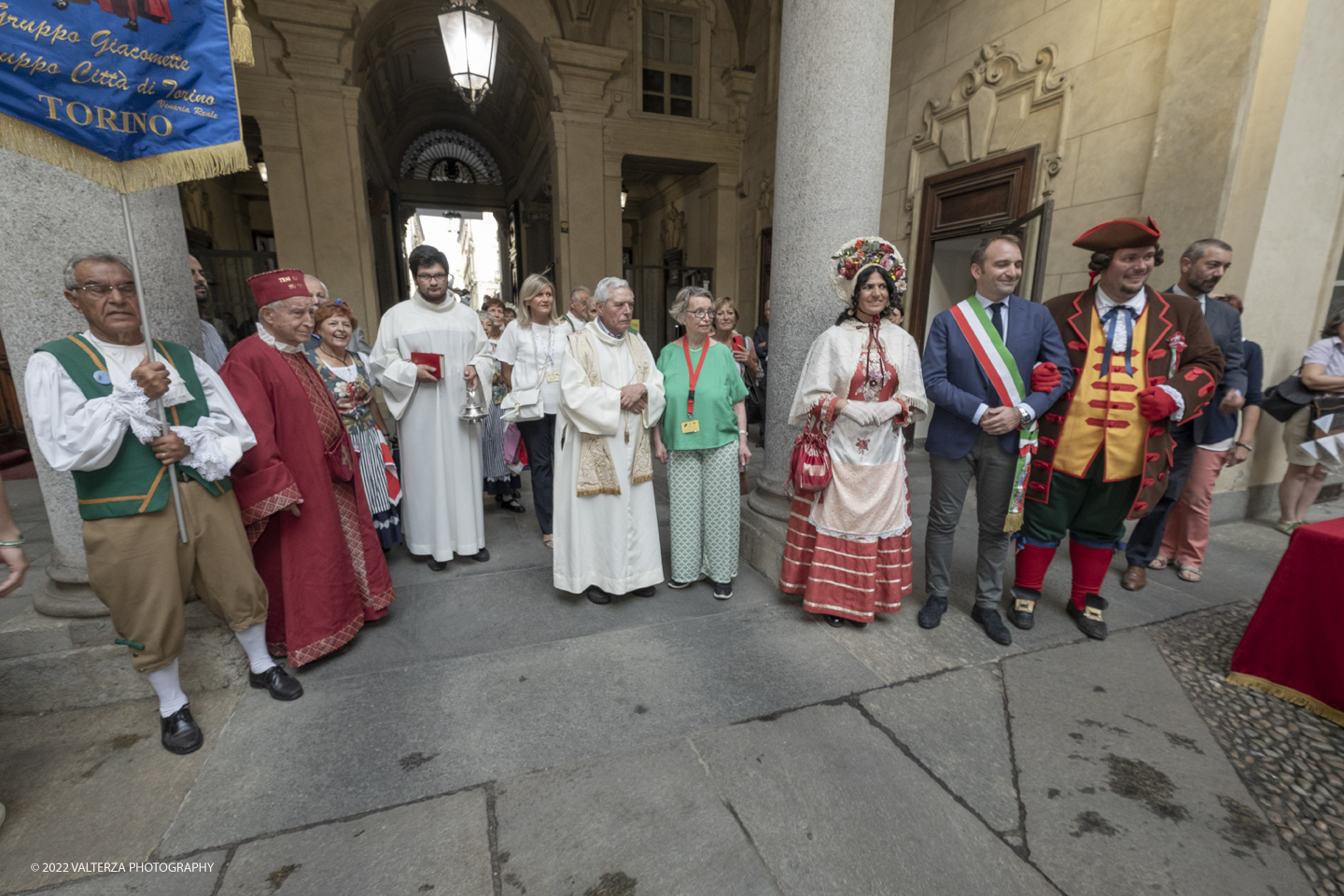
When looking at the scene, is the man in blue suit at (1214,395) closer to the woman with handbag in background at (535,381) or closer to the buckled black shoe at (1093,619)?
the buckled black shoe at (1093,619)

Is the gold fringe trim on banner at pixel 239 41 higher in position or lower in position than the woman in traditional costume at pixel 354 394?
higher

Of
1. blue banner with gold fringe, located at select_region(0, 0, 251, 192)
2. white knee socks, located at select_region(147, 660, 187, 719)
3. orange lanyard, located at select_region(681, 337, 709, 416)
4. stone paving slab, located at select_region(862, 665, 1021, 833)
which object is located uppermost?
blue banner with gold fringe, located at select_region(0, 0, 251, 192)

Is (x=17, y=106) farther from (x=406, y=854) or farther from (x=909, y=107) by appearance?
(x=909, y=107)

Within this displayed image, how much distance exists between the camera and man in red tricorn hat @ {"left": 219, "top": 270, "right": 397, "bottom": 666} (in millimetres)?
2477

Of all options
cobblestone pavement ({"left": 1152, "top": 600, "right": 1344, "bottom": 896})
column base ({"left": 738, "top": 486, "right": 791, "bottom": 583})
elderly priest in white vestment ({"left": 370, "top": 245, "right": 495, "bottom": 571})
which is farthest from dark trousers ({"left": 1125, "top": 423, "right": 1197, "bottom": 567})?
elderly priest in white vestment ({"left": 370, "top": 245, "right": 495, "bottom": 571})

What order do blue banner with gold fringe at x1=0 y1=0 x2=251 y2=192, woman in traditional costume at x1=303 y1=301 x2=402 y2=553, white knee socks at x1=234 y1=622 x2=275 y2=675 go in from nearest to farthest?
blue banner with gold fringe at x1=0 y1=0 x2=251 y2=192 < white knee socks at x1=234 y1=622 x2=275 y2=675 < woman in traditional costume at x1=303 y1=301 x2=402 y2=553

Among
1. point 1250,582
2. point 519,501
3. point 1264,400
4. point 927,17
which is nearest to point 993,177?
point 927,17

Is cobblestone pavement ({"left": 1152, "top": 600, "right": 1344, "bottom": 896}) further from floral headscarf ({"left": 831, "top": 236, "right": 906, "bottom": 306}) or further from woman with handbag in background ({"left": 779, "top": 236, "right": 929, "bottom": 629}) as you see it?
floral headscarf ({"left": 831, "top": 236, "right": 906, "bottom": 306})

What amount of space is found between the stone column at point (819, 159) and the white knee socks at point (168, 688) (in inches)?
116

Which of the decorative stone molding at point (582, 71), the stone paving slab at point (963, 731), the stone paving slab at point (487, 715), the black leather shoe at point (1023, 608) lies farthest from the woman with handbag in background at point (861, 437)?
the decorative stone molding at point (582, 71)

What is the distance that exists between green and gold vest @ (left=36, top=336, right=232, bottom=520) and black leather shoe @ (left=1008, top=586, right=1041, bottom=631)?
13.0 ft

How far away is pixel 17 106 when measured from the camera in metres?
1.80

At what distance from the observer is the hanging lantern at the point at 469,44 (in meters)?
5.73

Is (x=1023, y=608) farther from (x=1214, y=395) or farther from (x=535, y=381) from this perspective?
(x=535, y=381)
